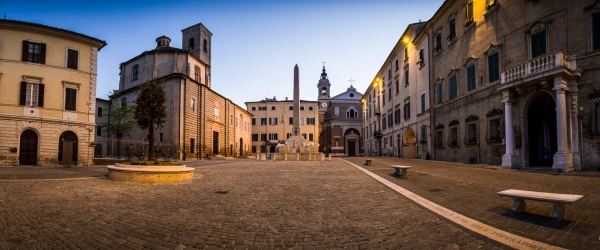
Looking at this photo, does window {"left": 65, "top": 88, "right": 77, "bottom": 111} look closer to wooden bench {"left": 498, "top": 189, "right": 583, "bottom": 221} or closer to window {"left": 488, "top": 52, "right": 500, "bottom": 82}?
wooden bench {"left": 498, "top": 189, "right": 583, "bottom": 221}

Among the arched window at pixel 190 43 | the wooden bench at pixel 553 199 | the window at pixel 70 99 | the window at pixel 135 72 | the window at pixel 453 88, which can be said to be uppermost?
the arched window at pixel 190 43

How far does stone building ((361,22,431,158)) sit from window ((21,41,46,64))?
30.0 m

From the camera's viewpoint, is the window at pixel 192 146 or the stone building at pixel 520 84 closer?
the stone building at pixel 520 84

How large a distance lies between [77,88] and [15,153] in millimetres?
5616

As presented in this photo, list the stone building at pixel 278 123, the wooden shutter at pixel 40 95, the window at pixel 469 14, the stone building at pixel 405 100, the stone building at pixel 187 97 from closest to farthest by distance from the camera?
the window at pixel 469 14 → the wooden shutter at pixel 40 95 → the stone building at pixel 405 100 → the stone building at pixel 187 97 → the stone building at pixel 278 123

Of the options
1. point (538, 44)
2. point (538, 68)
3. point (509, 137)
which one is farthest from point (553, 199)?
point (538, 44)

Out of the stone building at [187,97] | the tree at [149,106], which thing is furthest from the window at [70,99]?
→ the tree at [149,106]

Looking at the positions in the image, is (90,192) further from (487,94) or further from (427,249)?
(487,94)

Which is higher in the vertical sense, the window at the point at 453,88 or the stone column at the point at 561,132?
the window at the point at 453,88

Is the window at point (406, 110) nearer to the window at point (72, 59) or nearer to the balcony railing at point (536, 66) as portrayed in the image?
the balcony railing at point (536, 66)

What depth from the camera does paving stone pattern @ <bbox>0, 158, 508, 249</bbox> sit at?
3936 millimetres

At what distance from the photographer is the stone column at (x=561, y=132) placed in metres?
12.8

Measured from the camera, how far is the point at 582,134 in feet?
42.7

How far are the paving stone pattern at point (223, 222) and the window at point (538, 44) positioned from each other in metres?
13.2
